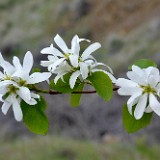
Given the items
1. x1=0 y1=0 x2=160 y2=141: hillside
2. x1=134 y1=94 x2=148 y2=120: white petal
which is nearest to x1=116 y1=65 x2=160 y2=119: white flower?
x1=134 y1=94 x2=148 y2=120: white petal

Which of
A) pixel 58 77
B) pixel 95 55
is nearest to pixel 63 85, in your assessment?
pixel 58 77

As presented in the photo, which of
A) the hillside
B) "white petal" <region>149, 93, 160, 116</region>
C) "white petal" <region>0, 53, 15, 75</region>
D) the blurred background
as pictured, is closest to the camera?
"white petal" <region>149, 93, 160, 116</region>

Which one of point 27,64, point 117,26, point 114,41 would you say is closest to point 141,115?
point 27,64

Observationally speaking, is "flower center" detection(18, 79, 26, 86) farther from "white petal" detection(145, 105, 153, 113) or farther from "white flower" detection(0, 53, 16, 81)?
"white petal" detection(145, 105, 153, 113)

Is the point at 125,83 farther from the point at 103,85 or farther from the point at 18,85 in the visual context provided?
the point at 18,85

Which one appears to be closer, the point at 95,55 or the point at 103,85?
the point at 103,85

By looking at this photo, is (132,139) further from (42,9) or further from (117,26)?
(42,9)
